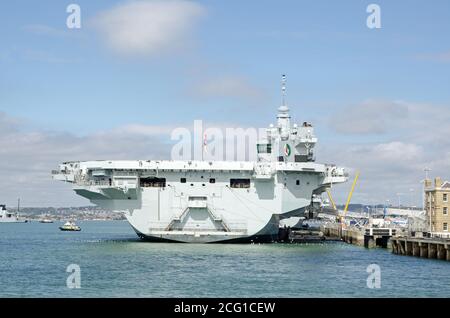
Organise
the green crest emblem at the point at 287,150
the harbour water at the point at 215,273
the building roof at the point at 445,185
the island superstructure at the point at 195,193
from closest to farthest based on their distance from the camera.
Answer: the harbour water at the point at 215,273 < the island superstructure at the point at 195,193 < the building roof at the point at 445,185 < the green crest emblem at the point at 287,150

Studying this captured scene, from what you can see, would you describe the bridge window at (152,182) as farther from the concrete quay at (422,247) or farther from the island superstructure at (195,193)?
the concrete quay at (422,247)

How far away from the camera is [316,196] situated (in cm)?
5934

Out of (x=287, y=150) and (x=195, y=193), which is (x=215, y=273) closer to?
(x=195, y=193)

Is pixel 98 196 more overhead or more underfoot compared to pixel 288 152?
more underfoot

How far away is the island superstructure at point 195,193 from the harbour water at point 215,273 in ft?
4.77

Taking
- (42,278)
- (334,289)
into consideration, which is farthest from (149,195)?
(334,289)

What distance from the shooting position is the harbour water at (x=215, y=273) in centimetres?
2944

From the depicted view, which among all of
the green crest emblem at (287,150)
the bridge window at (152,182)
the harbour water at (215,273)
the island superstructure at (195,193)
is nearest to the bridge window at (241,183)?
the island superstructure at (195,193)

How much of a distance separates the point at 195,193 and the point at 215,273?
50.3 feet

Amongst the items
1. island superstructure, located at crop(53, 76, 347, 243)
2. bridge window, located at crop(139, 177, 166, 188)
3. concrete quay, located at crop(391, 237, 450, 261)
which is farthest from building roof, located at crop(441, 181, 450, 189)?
bridge window, located at crop(139, 177, 166, 188)

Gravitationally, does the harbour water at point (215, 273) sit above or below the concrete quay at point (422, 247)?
below
